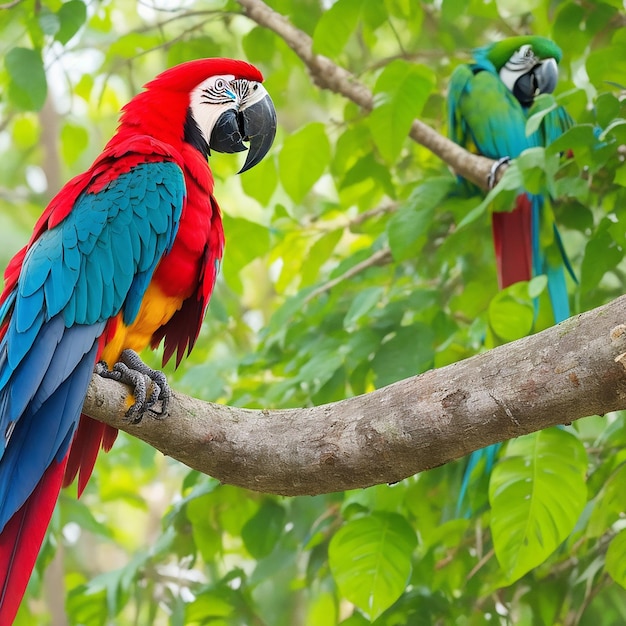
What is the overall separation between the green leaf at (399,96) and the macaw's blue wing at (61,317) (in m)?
0.40

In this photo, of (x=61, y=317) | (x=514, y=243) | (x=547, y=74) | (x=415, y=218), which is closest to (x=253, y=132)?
(x=415, y=218)

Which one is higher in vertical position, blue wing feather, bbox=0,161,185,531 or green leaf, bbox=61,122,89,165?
green leaf, bbox=61,122,89,165

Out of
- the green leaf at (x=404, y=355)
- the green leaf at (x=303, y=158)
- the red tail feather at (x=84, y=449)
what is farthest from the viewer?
the green leaf at (x=303, y=158)

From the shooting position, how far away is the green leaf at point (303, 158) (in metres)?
1.71

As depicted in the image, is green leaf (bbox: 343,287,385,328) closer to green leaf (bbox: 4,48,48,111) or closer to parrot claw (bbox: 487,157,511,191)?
parrot claw (bbox: 487,157,511,191)

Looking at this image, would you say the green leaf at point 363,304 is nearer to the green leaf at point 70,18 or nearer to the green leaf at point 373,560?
the green leaf at point 373,560

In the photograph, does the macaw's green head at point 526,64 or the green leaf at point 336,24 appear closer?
the green leaf at point 336,24

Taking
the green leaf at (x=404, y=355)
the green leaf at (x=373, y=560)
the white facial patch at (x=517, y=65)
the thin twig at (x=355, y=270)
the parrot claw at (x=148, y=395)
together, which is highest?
the parrot claw at (x=148, y=395)

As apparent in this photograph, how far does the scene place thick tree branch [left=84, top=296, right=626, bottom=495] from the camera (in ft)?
3.15

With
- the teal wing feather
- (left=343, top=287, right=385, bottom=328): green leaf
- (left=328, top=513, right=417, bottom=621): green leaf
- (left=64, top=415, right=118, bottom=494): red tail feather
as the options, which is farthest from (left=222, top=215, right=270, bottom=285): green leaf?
Result: the teal wing feather

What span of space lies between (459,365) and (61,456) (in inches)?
22.3

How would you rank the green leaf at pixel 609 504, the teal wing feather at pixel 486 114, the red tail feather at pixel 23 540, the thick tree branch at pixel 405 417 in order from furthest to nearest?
the teal wing feather at pixel 486 114 → the green leaf at pixel 609 504 → the red tail feather at pixel 23 540 → the thick tree branch at pixel 405 417

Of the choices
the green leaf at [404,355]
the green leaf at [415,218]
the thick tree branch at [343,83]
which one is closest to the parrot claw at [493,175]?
the thick tree branch at [343,83]

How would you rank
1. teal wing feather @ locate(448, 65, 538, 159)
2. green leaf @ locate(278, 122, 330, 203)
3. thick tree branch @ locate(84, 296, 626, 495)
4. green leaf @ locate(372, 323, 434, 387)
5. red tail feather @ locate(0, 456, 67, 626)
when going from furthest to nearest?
teal wing feather @ locate(448, 65, 538, 159)
green leaf @ locate(278, 122, 330, 203)
green leaf @ locate(372, 323, 434, 387)
red tail feather @ locate(0, 456, 67, 626)
thick tree branch @ locate(84, 296, 626, 495)
